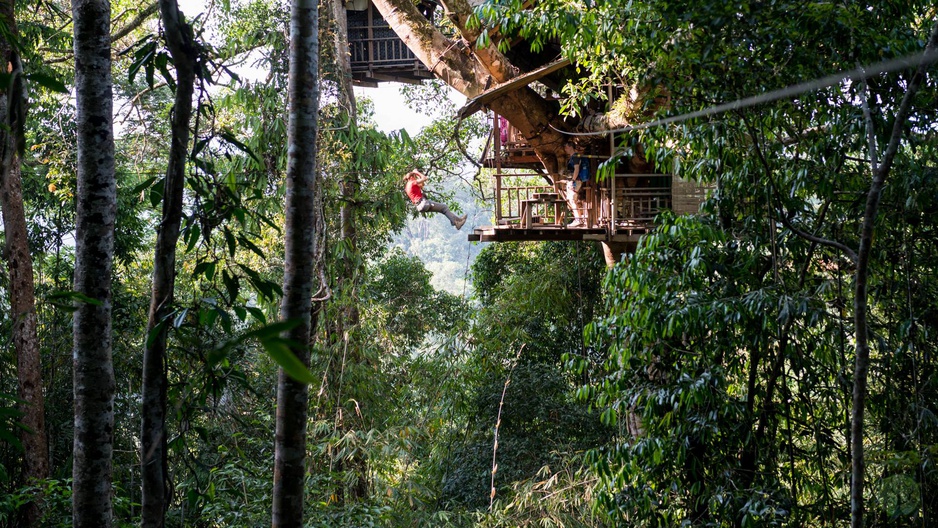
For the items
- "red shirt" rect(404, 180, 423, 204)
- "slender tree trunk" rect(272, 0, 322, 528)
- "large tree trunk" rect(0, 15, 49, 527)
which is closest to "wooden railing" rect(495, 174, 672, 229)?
"red shirt" rect(404, 180, 423, 204)

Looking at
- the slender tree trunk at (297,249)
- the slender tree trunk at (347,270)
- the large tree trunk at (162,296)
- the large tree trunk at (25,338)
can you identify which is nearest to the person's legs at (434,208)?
the slender tree trunk at (347,270)

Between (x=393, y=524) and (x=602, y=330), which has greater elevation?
(x=602, y=330)

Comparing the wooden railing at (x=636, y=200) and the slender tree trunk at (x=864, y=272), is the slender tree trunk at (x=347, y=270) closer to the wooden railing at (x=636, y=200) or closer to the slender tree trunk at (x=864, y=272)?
the wooden railing at (x=636, y=200)

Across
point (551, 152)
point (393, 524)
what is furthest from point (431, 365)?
point (551, 152)

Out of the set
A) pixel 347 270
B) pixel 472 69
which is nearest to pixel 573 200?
pixel 472 69

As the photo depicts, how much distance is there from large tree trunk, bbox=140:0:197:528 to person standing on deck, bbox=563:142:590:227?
17.8 feet

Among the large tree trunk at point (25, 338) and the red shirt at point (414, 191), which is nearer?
the large tree trunk at point (25, 338)

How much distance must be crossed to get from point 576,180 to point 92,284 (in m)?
5.69

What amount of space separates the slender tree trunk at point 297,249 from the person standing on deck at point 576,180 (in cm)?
491

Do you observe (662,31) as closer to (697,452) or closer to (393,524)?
(697,452)

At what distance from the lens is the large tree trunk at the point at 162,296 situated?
161 cm

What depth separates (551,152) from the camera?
739 centimetres

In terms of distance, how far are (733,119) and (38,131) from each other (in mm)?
6260

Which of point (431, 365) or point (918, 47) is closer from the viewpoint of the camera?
point (918, 47)
